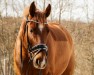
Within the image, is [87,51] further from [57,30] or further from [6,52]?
[57,30]

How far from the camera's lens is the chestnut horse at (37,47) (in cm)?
340

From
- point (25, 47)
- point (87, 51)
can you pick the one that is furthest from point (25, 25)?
point (87, 51)

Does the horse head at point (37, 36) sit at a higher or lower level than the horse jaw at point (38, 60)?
higher

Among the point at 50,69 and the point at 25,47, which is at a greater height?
the point at 25,47

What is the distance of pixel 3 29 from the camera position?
26.2 feet

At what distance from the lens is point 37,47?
11.1ft

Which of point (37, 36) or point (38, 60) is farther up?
point (37, 36)

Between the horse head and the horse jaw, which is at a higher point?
the horse head

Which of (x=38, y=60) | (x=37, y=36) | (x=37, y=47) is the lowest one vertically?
(x=38, y=60)

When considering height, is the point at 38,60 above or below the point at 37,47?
below

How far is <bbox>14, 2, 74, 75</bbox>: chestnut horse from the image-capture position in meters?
3.40

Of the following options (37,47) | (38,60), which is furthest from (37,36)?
(38,60)

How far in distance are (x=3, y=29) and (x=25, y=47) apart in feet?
14.3

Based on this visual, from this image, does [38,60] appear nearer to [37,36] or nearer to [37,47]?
[37,47]
